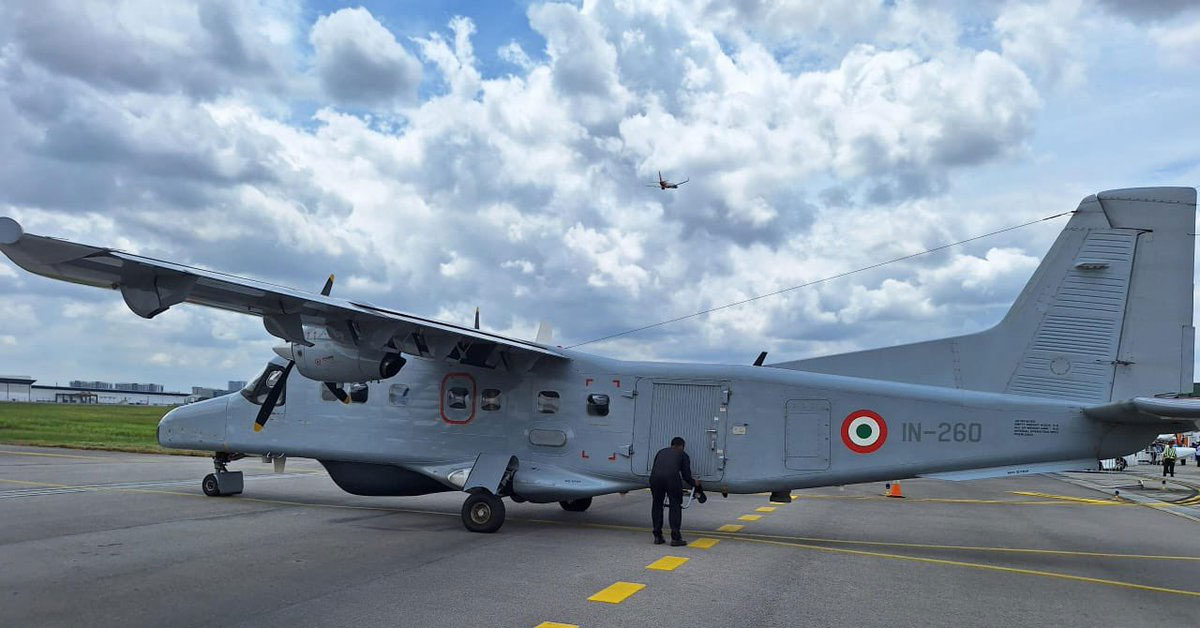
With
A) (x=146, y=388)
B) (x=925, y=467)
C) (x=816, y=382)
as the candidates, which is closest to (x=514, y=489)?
(x=816, y=382)

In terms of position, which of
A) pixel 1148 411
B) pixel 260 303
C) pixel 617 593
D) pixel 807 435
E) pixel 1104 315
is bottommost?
pixel 617 593


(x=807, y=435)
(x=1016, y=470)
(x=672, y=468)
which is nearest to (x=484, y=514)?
(x=672, y=468)

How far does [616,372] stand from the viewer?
1304cm

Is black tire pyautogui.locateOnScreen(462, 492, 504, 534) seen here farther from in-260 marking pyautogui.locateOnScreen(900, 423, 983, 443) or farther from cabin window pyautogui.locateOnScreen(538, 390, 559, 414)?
in-260 marking pyautogui.locateOnScreen(900, 423, 983, 443)

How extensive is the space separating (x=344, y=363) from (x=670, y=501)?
5347 mm

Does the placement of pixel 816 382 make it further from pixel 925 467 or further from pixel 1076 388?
pixel 1076 388

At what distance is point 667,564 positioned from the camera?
377 inches

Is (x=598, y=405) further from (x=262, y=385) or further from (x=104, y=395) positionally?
(x=104, y=395)

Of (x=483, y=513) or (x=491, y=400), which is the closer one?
(x=483, y=513)

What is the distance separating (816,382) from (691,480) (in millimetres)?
2585

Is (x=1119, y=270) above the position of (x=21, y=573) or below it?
above

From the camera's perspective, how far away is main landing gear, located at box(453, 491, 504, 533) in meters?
12.0

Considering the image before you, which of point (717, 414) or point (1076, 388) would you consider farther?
point (717, 414)

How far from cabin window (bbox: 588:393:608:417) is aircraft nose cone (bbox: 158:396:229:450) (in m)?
7.63
